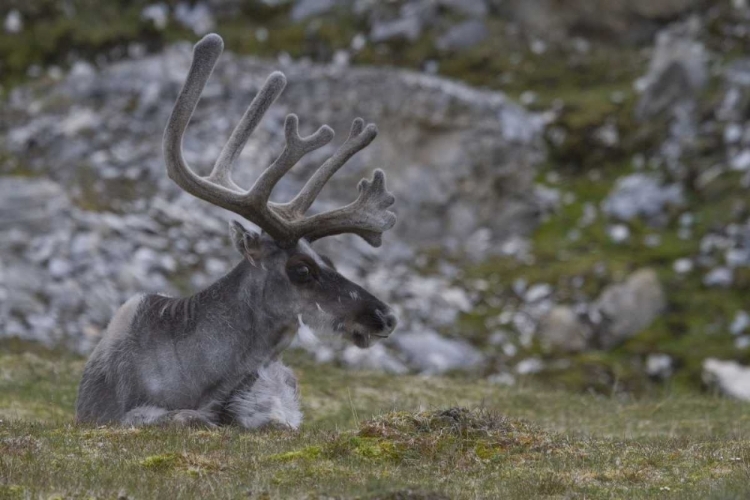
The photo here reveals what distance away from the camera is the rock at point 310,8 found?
41.5 metres

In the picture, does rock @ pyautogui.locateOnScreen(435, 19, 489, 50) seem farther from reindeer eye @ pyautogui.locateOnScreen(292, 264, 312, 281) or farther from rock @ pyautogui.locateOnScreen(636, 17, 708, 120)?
reindeer eye @ pyautogui.locateOnScreen(292, 264, 312, 281)

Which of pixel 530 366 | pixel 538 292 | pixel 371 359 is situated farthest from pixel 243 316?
pixel 538 292

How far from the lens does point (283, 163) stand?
10.8 meters

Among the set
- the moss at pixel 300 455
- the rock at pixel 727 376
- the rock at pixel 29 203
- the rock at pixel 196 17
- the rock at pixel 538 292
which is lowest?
the rock at pixel 29 203

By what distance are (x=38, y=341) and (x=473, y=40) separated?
2225cm

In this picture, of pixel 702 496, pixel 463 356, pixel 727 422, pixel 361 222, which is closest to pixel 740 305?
pixel 463 356

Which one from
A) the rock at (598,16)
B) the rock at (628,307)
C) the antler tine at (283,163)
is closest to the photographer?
the antler tine at (283,163)

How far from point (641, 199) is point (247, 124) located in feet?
78.7

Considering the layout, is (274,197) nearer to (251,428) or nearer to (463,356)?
(463,356)

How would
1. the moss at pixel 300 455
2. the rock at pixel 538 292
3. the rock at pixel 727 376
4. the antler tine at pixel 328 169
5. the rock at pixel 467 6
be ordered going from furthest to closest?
the rock at pixel 467 6, the rock at pixel 538 292, the rock at pixel 727 376, the antler tine at pixel 328 169, the moss at pixel 300 455

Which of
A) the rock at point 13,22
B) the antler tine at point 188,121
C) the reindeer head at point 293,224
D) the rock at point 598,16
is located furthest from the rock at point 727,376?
the rock at point 13,22

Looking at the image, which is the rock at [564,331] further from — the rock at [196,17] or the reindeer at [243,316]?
the reindeer at [243,316]

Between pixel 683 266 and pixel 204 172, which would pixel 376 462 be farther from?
pixel 204 172

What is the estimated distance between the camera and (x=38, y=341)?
75.4 feet
